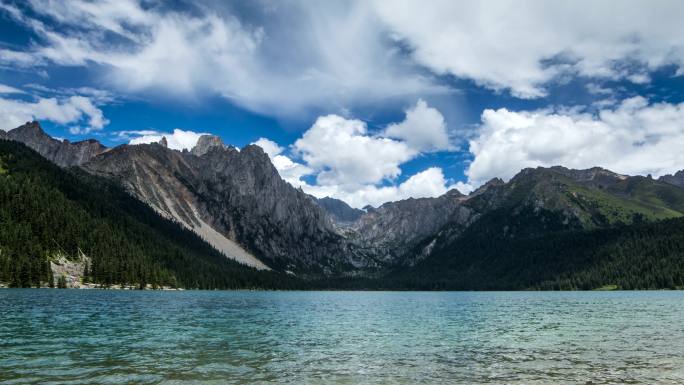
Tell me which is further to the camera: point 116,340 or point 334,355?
point 116,340

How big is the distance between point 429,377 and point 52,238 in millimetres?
203179

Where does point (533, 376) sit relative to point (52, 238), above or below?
below

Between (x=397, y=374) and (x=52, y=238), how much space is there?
201201mm

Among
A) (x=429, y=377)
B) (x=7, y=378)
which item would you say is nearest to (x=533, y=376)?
(x=429, y=377)

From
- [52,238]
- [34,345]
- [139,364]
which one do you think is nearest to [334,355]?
[139,364]

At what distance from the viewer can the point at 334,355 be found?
132 ft

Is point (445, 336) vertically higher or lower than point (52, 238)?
lower

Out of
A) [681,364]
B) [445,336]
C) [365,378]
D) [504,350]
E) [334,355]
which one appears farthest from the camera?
[445,336]

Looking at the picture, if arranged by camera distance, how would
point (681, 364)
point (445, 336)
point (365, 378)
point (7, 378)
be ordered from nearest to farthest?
point (7, 378) < point (365, 378) < point (681, 364) < point (445, 336)

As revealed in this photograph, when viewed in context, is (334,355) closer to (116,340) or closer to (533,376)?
(533,376)

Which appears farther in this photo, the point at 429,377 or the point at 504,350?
the point at 504,350

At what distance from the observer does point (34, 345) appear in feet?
132

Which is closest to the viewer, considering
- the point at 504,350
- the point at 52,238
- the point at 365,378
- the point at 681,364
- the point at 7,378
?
the point at 7,378

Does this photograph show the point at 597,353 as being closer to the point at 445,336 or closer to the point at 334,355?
the point at 445,336
